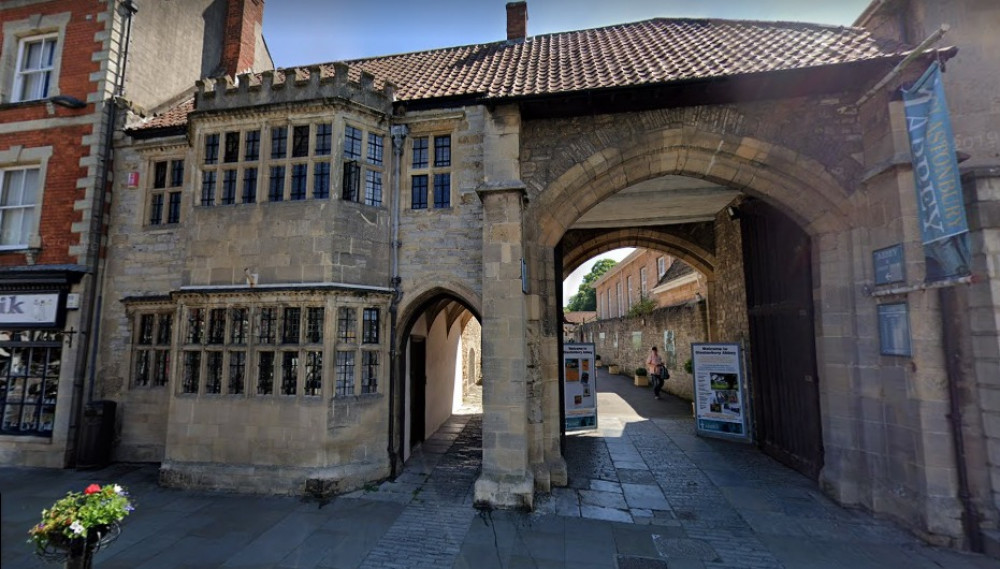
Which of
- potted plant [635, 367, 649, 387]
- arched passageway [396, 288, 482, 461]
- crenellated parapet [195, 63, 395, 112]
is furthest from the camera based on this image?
potted plant [635, 367, 649, 387]

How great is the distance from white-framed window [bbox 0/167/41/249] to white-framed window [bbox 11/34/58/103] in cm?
182

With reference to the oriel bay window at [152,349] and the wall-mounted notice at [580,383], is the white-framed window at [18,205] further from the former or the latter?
the wall-mounted notice at [580,383]

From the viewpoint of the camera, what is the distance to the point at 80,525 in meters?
3.49

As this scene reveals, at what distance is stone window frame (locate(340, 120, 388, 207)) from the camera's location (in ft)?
25.6

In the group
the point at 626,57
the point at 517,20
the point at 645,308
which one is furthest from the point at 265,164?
the point at 645,308

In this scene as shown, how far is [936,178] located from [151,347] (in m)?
13.4

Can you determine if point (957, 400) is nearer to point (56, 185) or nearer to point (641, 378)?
point (641, 378)

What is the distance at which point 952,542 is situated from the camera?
5.23m

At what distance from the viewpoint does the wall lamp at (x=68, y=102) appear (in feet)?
30.4

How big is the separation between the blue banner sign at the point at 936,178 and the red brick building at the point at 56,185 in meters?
14.2

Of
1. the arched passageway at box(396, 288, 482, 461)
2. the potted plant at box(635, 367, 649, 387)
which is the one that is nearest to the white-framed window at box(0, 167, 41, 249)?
the arched passageway at box(396, 288, 482, 461)

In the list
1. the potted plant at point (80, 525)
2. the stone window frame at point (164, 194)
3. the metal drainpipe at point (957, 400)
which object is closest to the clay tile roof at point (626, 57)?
the metal drainpipe at point (957, 400)

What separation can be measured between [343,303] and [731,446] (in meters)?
8.97

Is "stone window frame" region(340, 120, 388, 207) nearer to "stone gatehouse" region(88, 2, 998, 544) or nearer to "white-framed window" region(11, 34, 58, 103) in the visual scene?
"stone gatehouse" region(88, 2, 998, 544)
